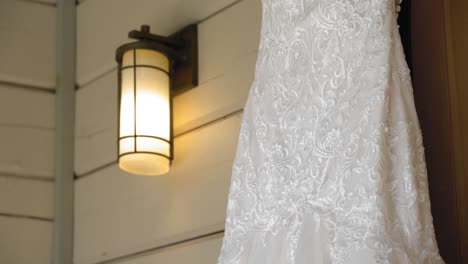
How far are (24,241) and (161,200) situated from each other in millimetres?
395

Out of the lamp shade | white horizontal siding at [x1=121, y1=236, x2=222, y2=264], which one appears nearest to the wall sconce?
the lamp shade

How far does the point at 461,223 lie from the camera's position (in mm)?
1285

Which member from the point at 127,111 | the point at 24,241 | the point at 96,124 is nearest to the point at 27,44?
the point at 96,124

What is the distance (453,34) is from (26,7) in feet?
3.77

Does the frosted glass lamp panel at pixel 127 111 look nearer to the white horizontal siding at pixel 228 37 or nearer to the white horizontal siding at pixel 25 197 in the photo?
the white horizontal siding at pixel 228 37

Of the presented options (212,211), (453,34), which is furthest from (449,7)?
(212,211)

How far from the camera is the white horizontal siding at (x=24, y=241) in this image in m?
2.06

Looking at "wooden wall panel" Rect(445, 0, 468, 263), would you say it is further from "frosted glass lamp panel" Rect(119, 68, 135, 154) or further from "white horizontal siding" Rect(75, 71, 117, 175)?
"white horizontal siding" Rect(75, 71, 117, 175)

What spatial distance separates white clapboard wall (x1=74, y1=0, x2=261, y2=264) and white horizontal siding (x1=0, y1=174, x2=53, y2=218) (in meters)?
0.07

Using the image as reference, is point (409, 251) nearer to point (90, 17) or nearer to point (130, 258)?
point (130, 258)

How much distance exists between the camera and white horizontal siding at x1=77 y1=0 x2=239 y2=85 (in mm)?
1871

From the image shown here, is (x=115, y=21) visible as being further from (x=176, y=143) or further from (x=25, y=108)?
(x=176, y=143)

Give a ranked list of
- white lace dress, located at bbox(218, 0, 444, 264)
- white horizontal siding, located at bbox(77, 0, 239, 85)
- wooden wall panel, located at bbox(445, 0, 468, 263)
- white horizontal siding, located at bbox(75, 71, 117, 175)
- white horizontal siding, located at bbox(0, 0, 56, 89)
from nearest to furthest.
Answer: white lace dress, located at bbox(218, 0, 444, 264) < wooden wall panel, located at bbox(445, 0, 468, 263) < white horizontal siding, located at bbox(77, 0, 239, 85) < white horizontal siding, located at bbox(75, 71, 117, 175) < white horizontal siding, located at bbox(0, 0, 56, 89)

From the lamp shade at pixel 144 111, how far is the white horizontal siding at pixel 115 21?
0.40 feet
